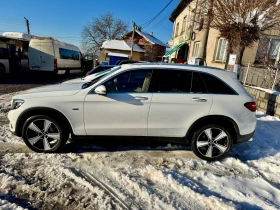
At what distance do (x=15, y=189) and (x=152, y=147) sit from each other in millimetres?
2429

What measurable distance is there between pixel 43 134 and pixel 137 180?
1.84 meters

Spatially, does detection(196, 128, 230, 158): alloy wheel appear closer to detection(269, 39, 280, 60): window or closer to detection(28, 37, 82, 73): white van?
detection(269, 39, 280, 60): window

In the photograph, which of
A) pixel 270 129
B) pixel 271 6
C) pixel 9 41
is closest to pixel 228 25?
pixel 271 6

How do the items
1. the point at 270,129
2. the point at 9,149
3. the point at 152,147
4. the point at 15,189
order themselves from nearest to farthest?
the point at 15,189 < the point at 9,149 < the point at 152,147 < the point at 270,129

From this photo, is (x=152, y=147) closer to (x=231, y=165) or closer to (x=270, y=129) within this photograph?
(x=231, y=165)

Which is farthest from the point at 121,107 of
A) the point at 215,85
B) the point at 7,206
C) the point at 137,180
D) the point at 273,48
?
the point at 273,48

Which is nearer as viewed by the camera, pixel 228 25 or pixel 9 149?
pixel 9 149

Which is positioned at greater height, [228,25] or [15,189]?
[228,25]

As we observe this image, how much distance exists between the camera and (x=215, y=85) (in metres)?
3.70

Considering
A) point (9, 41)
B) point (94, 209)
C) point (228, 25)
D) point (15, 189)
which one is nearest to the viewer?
point (94, 209)

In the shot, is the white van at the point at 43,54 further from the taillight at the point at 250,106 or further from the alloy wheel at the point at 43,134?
the taillight at the point at 250,106

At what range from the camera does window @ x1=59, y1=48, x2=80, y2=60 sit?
1670cm

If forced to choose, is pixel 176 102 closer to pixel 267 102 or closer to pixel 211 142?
pixel 211 142

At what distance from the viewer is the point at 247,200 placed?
2.73m
